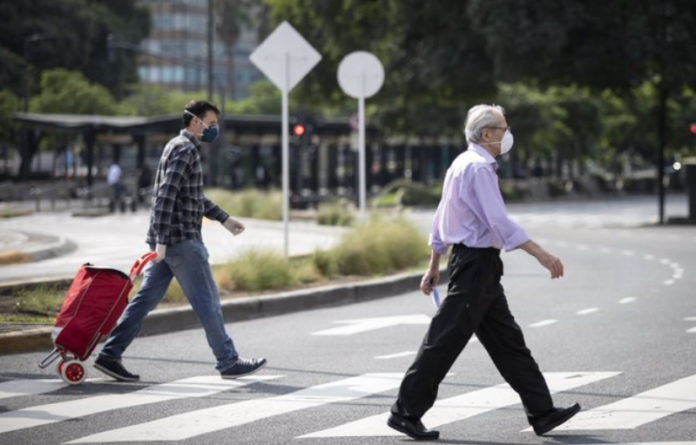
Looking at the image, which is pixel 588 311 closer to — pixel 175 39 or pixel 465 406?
pixel 465 406

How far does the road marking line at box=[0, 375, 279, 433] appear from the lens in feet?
24.5

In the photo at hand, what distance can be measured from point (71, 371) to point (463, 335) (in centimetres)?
307

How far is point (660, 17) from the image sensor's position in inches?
1289

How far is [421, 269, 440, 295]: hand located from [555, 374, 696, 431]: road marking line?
998 mm

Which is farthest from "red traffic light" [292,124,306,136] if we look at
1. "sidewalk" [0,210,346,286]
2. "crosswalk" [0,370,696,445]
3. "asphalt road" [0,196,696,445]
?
"crosswalk" [0,370,696,445]

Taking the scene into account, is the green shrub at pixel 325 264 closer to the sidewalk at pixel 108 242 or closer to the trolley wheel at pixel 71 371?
the sidewalk at pixel 108 242

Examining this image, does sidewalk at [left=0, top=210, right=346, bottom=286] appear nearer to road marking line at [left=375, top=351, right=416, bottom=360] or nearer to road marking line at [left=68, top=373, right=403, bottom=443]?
road marking line at [left=375, top=351, right=416, bottom=360]

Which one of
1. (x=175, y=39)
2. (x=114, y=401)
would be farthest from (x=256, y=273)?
(x=175, y=39)

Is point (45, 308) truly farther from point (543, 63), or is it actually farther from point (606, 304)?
point (543, 63)

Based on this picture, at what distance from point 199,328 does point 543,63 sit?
22.6 metres

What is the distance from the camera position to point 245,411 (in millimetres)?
7711

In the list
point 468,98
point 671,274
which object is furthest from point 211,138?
point 468,98

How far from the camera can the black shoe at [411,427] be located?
6695 mm

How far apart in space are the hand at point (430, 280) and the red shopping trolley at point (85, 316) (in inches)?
95.2
